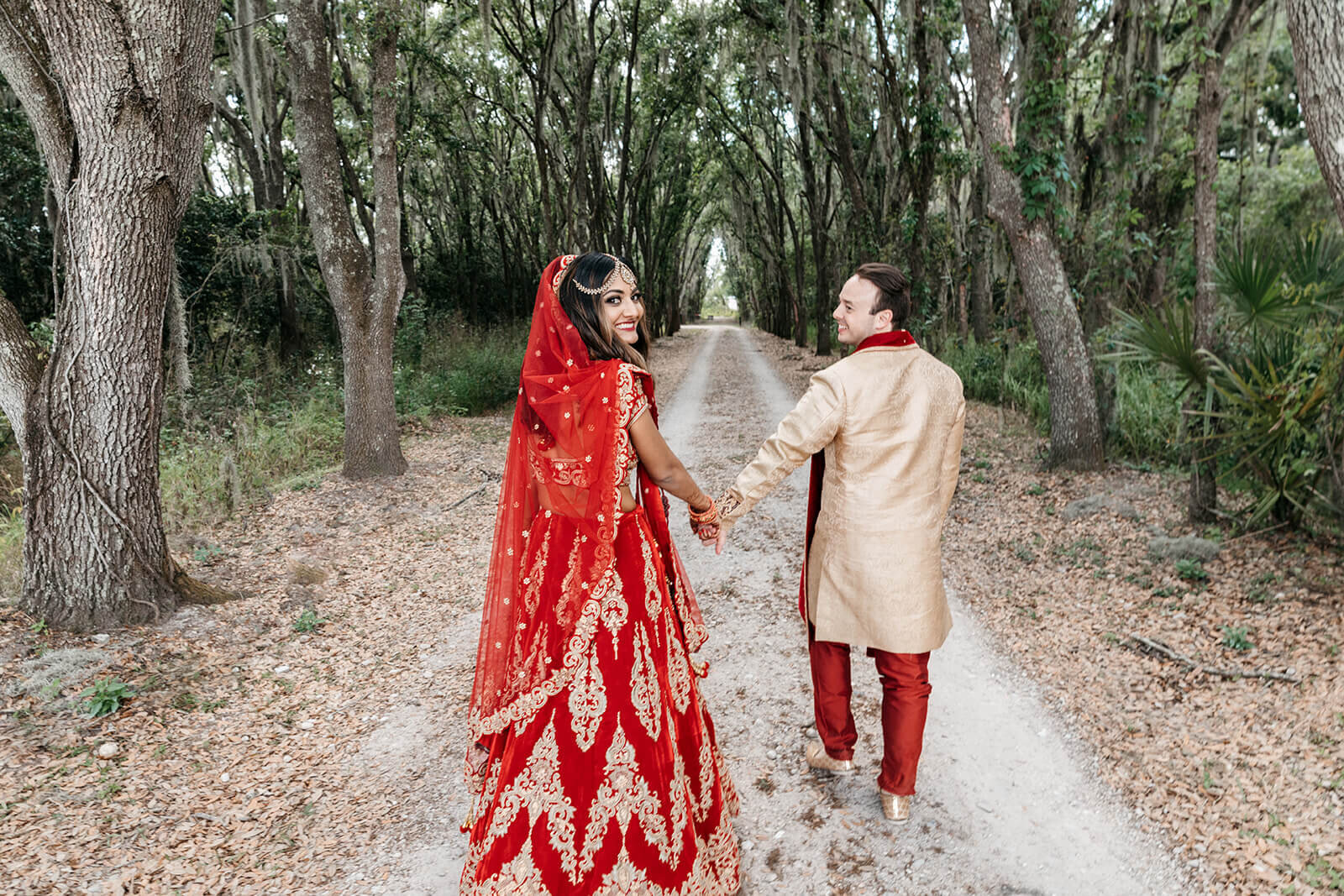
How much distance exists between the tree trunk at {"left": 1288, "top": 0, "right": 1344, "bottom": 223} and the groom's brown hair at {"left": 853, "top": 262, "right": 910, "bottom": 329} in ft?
7.89

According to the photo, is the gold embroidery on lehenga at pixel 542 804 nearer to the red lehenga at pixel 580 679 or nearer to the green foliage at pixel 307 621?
the red lehenga at pixel 580 679

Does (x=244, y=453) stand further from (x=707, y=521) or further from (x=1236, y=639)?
(x=1236, y=639)

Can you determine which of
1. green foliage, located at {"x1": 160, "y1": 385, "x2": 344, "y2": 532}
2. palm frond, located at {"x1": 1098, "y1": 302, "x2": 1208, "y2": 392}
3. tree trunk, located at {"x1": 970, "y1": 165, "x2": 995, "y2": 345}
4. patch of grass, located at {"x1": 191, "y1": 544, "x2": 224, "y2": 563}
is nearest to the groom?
palm frond, located at {"x1": 1098, "y1": 302, "x2": 1208, "y2": 392}

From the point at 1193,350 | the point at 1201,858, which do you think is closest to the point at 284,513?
the point at 1201,858

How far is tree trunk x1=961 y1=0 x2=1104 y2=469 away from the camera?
704 cm

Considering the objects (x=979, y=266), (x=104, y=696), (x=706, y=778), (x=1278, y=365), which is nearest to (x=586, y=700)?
(x=706, y=778)

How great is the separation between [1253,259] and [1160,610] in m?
2.21

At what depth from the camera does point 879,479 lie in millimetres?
2631

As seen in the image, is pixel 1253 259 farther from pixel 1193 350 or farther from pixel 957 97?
pixel 957 97

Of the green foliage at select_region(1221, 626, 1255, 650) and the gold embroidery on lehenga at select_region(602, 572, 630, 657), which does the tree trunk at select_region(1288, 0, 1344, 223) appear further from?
the gold embroidery on lehenga at select_region(602, 572, 630, 657)

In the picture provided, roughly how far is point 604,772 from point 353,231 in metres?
6.83

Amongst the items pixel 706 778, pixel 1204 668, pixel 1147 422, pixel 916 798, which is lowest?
pixel 916 798

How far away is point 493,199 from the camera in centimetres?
2367

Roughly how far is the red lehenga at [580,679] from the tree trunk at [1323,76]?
11.4 ft
